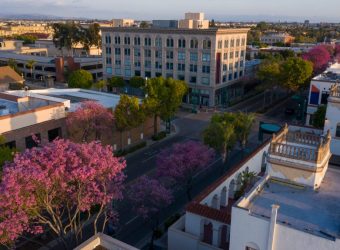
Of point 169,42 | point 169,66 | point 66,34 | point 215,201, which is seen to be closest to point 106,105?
point 215,201

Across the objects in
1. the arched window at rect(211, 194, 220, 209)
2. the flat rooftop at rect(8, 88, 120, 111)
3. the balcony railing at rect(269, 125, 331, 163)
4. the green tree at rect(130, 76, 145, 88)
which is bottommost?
the arched window at rect(211, 194, 220, 209)

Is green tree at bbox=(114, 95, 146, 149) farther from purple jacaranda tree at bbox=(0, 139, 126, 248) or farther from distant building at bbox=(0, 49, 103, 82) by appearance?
distant building at bbox=(0, 49, 103, 82)

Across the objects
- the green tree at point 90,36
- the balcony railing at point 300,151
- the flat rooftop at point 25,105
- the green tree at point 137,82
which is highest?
the green tree at point 90,36

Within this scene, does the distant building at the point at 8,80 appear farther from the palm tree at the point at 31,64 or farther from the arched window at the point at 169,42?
the arched window at the point at 169,42

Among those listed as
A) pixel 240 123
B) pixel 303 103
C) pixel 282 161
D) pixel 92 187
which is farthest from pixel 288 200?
pixel 303 103

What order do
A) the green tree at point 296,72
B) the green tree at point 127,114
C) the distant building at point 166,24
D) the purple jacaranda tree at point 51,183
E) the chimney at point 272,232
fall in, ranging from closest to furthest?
the chimney at point 272,232
the purple jacaranda tree at point 51,183
the green tree at point 127,114
the green tree at point 296,72
the distant building at point 166,24

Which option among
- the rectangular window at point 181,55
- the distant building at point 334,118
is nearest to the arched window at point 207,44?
the rectangular window at point 181,55

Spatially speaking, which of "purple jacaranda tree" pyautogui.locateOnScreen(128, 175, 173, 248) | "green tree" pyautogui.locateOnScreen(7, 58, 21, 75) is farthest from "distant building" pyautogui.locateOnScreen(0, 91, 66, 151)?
"green tree" pyautogui.locateOnScreen(7, 58, 21, 75)

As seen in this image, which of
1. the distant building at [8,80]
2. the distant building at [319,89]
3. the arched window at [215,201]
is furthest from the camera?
the distant building at [8,80]
